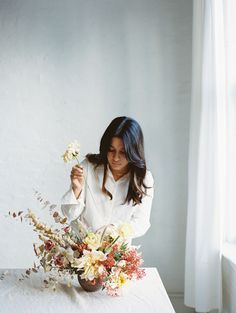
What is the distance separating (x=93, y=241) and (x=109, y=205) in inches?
22.0

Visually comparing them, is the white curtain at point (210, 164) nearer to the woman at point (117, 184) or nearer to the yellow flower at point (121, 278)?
the woman at point (117, 184)

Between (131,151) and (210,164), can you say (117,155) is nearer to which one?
(131,151)

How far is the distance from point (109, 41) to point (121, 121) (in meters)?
1.10

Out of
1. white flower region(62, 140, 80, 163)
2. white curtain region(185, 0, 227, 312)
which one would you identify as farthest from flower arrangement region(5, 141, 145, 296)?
white curtain region(185, 0, 227, 312)

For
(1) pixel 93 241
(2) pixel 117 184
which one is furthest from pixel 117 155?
(1) pixel 93 241

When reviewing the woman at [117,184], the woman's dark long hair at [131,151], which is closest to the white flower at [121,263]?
the woman at [117,184]

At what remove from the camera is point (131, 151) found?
1.97 m

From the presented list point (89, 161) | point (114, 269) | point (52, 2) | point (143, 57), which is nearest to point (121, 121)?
point (89, 161)

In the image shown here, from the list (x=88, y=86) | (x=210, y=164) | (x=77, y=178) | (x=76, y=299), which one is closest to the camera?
(x=76, y=299)

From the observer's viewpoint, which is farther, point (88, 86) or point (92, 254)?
point (88, 86)

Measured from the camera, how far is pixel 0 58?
288 centimetres

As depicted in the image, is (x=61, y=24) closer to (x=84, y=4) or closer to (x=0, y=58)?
(x=84, y=4)

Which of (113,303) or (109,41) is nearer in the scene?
(113,303)

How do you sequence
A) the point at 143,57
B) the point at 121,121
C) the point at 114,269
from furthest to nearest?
the point at 143,57
the point at 121,121
the point at 114,269
